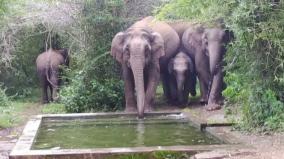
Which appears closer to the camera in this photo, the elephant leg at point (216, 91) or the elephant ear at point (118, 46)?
the elephant leg at point (216, 91)

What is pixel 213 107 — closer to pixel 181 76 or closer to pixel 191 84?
pixel 181 76

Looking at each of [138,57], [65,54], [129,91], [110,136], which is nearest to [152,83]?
[129,91]

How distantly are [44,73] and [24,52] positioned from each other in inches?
116

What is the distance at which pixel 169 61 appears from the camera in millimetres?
18125

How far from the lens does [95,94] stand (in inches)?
648

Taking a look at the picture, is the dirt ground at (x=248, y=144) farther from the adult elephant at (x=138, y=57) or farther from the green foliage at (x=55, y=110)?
the green foliage at (x=55, y=110)

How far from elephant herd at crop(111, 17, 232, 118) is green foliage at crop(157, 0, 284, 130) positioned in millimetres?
3264

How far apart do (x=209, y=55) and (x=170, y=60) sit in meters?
2.22

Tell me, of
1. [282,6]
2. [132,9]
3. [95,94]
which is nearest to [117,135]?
[282,6]

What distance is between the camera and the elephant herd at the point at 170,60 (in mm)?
15344

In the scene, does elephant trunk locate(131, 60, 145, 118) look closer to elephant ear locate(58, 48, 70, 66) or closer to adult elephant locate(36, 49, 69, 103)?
adult elephant locate(36, 49, 69, 103)

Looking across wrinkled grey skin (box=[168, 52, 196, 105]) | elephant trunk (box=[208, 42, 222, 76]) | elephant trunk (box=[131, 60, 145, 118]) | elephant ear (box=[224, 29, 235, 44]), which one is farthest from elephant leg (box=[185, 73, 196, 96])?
elephant trunk (box=[131, 60, 145, 118])

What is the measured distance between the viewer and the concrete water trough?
848 cm

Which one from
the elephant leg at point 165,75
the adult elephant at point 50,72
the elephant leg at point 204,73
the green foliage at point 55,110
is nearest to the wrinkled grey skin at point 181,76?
the elephant leg at point 165,75
